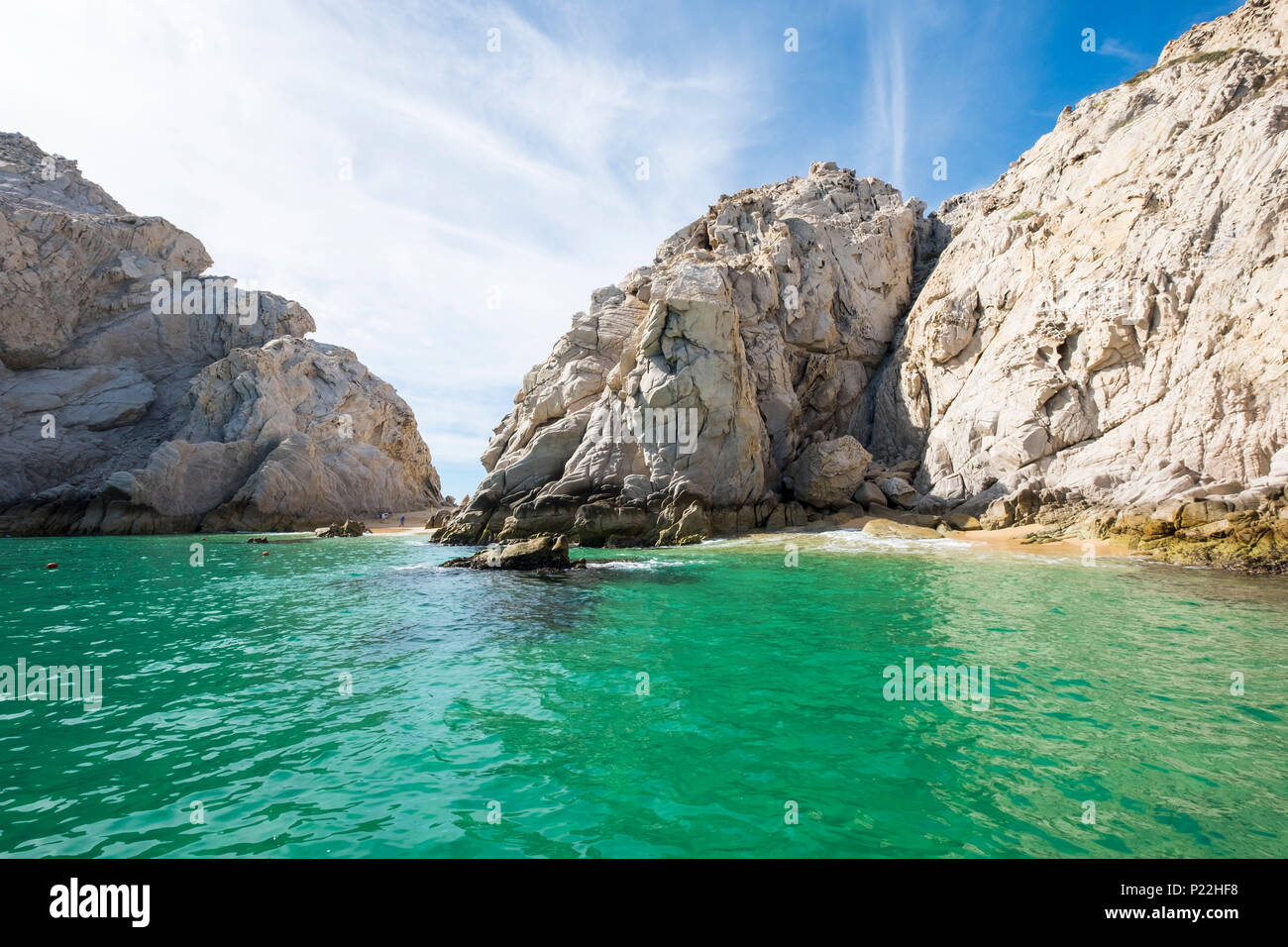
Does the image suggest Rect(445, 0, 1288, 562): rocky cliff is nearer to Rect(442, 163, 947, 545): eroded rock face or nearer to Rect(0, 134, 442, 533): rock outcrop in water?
Rect(442, 163, 947, 545): eroded rock face

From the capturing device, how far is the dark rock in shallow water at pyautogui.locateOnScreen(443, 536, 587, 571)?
998 inches

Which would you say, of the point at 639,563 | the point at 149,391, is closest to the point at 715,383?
the point at 639,563

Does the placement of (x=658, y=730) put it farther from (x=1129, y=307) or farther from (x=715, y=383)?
(x=1129, y=307)

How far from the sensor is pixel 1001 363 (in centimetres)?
3888

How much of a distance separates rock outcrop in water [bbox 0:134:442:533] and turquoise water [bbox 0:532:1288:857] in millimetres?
38982

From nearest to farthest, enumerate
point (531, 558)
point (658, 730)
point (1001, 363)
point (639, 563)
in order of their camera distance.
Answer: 1. point (658, 730)
2. point (531, 558)
3. point (639, 563)
4. point (1001, 363)

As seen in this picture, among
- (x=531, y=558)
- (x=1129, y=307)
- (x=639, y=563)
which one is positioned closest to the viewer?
(x=531, y=558)

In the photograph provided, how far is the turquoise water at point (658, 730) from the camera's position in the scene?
17.9ft

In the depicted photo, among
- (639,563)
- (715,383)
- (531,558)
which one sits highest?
(715,383)

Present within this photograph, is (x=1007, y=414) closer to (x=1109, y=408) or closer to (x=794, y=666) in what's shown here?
(x=1109, y=408)

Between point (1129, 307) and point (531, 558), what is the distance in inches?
1372

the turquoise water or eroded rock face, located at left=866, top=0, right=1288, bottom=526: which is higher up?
eroded rock face, located at left=866, top=0, right=1288, bottom=526

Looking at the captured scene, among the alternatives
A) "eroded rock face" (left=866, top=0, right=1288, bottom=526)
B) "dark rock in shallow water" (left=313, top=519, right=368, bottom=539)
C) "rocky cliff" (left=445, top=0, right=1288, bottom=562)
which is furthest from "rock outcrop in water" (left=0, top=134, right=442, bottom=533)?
"eroded rock face" (left=866, top=0, right=1288, bottom=526)

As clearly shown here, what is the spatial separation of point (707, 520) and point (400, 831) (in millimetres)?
32154
